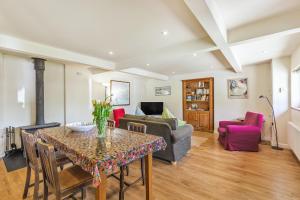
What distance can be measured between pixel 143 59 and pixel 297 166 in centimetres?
376

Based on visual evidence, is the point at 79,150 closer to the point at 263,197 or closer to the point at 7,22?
the point at 7,22

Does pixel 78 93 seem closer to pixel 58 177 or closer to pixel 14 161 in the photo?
pixel 14 161

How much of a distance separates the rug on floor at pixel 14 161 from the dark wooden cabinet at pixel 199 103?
535 cm

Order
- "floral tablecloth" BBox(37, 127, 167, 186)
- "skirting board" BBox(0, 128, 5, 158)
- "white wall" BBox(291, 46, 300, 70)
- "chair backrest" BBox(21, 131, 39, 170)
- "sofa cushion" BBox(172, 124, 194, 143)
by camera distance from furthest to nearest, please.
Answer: "skirting board" BBox(0, 128, 5, 158), "white wall" BBox(291, 46, 300, 70), "sofa cushion" BBox(172, 124, 194, 143), "chair backrest" BBox(21, 131, 39, 170), "floral tablecloth" BBox(37, 127, 167, 186)

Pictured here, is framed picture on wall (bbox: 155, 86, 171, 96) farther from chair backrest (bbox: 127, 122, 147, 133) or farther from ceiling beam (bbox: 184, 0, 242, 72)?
ceiling beam (bbox: 184, 0, 242, 72)

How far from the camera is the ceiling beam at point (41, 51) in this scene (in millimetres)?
2571

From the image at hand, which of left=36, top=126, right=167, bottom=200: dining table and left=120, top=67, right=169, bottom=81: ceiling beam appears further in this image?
left=120, top=67, right=169, bottom=81: ceiling beam

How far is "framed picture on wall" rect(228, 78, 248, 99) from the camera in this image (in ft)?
16.4

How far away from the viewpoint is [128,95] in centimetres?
653

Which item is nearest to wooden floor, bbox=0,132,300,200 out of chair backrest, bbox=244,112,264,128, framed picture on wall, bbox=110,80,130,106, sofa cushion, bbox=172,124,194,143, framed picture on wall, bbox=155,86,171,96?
sofa cushion, bbox=172,124,194,143

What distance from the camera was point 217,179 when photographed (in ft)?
7.86

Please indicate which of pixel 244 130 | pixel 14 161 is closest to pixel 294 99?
pixel 244 130

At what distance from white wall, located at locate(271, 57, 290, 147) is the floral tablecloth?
371 cm

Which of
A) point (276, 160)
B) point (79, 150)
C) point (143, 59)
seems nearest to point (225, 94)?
point (276, 160)
